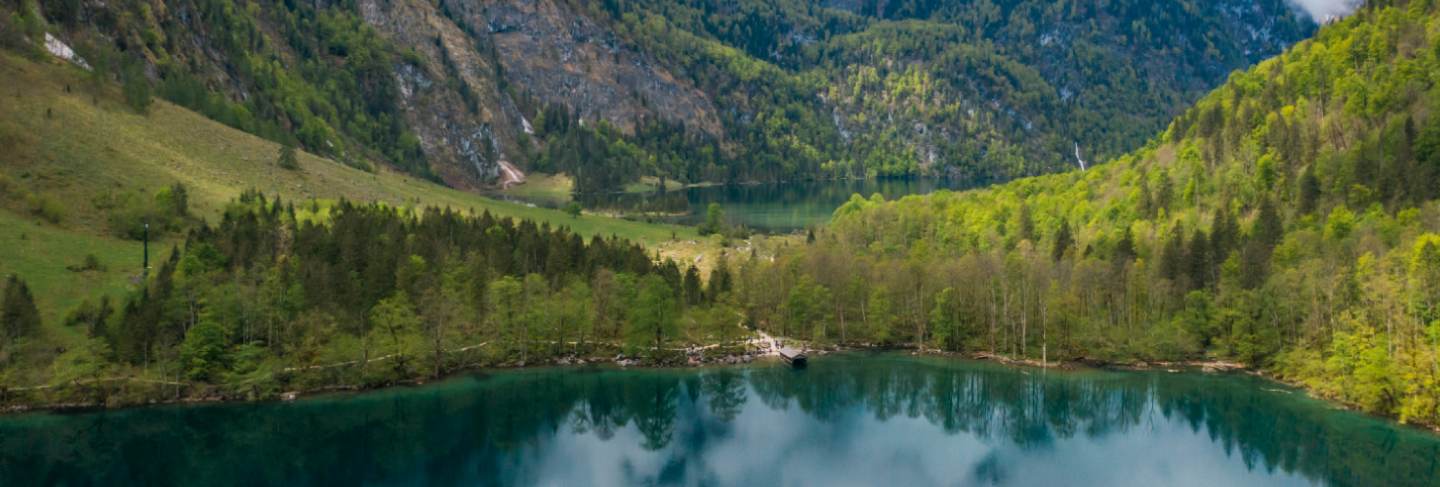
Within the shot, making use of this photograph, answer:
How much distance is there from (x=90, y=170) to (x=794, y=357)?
317 feet

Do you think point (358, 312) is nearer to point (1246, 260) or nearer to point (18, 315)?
point (18, 315)

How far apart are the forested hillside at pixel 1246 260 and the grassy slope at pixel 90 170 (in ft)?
199

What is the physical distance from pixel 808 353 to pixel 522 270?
32820mm

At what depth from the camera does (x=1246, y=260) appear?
115625 millimetres

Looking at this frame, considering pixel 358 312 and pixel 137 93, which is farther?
pixel 137 93

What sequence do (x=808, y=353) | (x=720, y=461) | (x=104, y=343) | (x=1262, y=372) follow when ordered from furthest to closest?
1. (x=808, y=353)
2. (x=1262, y=372)
3. (x=104, y=343)
4. (x=720, y=461)

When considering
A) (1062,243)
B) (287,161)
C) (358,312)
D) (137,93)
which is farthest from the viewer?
(287,161)

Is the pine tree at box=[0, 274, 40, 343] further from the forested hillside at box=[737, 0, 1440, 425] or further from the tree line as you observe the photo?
the forested hillside at box=[737, 0, 1440, 425]

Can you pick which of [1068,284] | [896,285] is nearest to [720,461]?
[896,285]

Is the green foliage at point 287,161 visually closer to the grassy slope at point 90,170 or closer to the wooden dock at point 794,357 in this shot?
the grassy slope at point 90,170

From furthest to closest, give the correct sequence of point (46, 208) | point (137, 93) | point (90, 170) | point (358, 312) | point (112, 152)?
point (137, 93) < point (112, 152) < point (90, 170) < point (46, 208) < point (358, 312)

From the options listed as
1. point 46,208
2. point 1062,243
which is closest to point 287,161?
point 46,208

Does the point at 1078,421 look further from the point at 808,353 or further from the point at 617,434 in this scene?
the point at 617,434

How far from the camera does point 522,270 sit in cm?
12431
